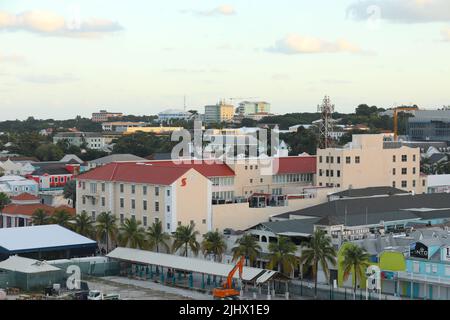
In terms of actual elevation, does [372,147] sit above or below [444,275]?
above

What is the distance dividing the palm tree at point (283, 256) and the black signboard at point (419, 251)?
433cm

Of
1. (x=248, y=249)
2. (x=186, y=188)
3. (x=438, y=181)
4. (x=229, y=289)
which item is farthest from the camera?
(x=438, y=181)

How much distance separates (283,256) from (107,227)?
1029 centimetres

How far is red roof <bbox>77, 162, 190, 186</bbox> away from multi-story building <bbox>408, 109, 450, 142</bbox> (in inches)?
3182

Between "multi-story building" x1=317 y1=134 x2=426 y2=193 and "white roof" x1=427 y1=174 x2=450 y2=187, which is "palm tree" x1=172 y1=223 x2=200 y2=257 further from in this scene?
"white roof" x1=427 y1=174 x2=450 y2=187

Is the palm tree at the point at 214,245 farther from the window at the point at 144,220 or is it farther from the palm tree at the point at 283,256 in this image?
the window at the point at 144,220

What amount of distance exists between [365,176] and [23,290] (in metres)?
23.6

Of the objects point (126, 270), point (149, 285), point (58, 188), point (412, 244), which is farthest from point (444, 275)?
point (58, 188)

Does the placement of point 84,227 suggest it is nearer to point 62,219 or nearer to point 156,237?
point 62,219

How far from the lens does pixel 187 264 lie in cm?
3250

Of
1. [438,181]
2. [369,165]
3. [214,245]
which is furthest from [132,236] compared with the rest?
[438,181]

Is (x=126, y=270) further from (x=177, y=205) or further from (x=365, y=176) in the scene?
(x=365, y=176)

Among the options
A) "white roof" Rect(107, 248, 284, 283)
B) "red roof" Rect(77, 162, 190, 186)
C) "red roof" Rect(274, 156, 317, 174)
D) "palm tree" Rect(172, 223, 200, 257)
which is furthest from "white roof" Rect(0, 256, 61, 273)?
"red roof" Rect(274, 156, 317, 174)

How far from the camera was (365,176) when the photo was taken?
160 ft
